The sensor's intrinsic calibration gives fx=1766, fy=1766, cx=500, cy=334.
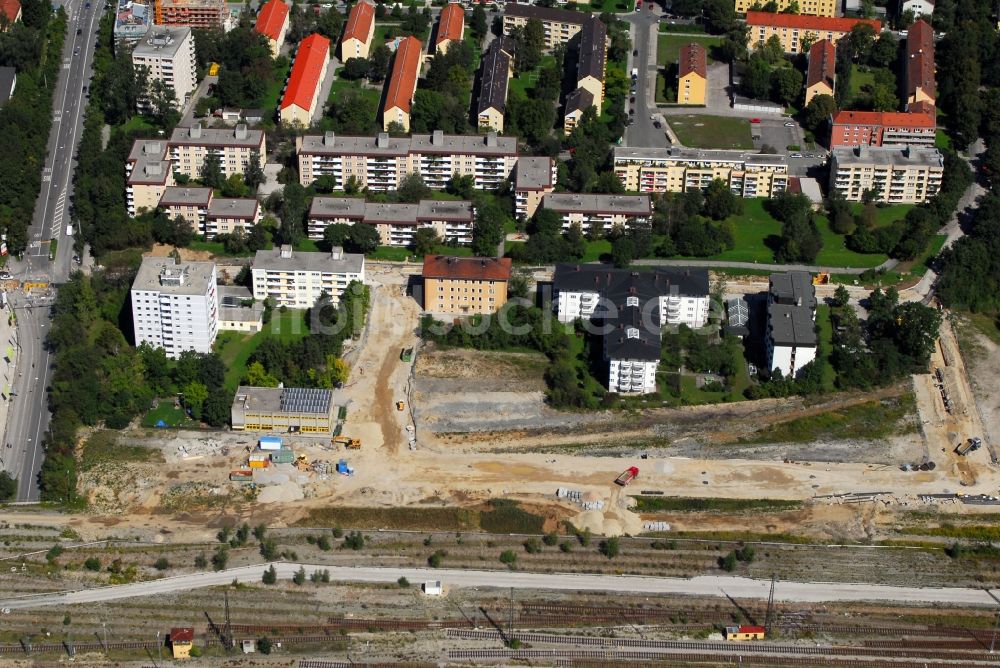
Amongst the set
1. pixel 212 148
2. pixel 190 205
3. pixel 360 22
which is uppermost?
pixel 360 22

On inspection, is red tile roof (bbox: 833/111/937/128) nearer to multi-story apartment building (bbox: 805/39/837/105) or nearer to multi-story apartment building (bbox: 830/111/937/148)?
multi-story apartment building (bbox: 830/111/937/148)

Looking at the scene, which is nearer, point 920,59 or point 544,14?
point 920,59

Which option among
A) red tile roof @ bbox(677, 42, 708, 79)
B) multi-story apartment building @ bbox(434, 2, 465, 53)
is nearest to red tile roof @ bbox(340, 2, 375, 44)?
multi-story apartment building @ bbox(434, 2, 465, 53)

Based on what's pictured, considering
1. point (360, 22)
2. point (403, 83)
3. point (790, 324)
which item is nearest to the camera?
point (790, 324)

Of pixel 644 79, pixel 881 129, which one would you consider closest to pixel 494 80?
pixel 644 79

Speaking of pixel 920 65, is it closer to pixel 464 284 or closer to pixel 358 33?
pixel 358 33

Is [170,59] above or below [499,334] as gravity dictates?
above

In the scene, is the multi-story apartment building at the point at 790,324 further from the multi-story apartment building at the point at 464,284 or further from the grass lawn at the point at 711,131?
the grass lawn at the point at 711,131

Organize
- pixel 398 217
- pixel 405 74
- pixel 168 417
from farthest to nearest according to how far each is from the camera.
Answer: pixel 405 74 → pixel 398 217 → pixel 168 417
